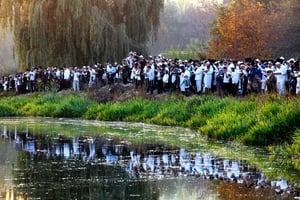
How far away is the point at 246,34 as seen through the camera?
154 ft

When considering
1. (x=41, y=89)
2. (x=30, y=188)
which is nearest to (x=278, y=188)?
(x=30, y=188)

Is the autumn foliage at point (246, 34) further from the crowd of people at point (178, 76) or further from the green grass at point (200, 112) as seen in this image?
the green grass at point (200, 112)

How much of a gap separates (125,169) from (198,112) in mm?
10549

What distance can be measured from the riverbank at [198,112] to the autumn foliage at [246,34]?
12.6 meters

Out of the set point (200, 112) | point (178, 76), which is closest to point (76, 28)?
point (178, 76)

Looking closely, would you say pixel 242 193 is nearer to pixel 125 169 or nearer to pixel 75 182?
pixel 75 182

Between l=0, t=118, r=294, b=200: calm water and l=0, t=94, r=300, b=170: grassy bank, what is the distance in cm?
82

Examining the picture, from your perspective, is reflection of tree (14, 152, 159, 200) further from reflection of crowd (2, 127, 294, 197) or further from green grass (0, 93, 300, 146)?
green grass (0, 93, 300, 146)

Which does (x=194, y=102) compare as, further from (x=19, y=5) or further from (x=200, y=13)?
(x=200, y=13)

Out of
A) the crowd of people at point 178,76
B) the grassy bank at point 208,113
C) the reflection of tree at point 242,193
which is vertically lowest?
the reflection of tree at point 242,193

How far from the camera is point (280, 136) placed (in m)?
17.3

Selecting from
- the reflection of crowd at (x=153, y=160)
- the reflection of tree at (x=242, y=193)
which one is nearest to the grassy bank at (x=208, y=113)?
the reflection of crowd at (x=153, y=160)

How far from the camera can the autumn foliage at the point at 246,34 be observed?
4591 centimetres

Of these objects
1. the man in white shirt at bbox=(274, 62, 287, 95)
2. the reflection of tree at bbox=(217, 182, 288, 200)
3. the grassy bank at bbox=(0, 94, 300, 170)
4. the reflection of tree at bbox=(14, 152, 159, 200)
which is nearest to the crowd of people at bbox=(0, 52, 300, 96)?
the man in white shirt at bbox=(274, 62, 287, 95)
